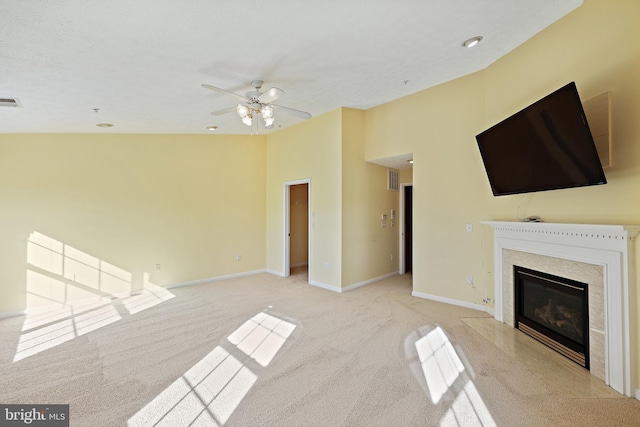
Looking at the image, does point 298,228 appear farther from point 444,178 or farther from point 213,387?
point 213,387

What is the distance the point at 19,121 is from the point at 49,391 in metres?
3.63

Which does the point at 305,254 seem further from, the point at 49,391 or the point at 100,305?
the point at 49,391

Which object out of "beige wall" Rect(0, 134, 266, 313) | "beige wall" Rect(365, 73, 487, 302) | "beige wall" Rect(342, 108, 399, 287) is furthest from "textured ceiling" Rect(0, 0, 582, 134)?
"beige wall" Rect(342, 108, 399, 287)

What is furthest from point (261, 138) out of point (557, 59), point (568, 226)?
point (568, 226)

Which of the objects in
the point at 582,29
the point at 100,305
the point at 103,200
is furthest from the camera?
the point at 103,200

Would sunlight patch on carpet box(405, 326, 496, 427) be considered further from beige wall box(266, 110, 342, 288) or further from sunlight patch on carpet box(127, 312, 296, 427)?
beige wall box(266, 110, 342, 288)

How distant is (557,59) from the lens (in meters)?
2.84

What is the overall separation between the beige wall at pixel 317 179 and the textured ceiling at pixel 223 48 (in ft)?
3.65

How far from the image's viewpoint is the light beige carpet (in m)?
2.00

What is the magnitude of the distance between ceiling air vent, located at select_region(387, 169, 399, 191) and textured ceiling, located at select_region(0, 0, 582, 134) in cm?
198

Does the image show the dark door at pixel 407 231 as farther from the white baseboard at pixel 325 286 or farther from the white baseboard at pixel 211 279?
the white baseboard at pixel 211 279

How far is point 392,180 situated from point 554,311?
353cm

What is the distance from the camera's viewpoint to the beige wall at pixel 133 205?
428cm

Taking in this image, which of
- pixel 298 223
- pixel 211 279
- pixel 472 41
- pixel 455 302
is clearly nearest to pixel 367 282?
pixel 455 302
